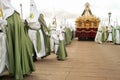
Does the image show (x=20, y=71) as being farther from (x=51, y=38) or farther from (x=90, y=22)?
(x=90, y=22)

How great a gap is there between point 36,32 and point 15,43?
14.1 ft

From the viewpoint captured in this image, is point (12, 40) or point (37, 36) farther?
point (37, 36)

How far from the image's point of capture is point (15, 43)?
738 cm

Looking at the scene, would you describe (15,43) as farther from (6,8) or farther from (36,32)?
(36,32)

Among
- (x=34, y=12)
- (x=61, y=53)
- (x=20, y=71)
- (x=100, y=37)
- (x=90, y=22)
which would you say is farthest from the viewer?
(x=90, y=22)

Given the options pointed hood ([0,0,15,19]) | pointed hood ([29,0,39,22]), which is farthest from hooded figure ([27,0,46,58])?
pointed hood ([0,0,15,19])

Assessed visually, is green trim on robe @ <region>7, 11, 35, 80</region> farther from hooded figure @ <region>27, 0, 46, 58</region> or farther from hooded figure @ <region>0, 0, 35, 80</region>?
hooded figure @ <region>27, 0, 46, 58</region>

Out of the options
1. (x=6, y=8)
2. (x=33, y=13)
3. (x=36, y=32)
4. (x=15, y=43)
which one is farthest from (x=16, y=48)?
(x=36, y=32)

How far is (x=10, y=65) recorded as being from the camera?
24.0ft

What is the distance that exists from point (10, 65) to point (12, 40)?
0.57m

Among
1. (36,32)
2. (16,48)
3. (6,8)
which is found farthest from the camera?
(36,32)

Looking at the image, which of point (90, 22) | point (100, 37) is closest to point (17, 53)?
point (100, 37)

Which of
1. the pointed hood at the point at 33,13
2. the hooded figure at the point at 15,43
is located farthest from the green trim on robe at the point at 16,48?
the pointed hood at the point at 33,13

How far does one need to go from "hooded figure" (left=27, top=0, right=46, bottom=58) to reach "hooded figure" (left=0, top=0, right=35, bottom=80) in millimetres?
3645
